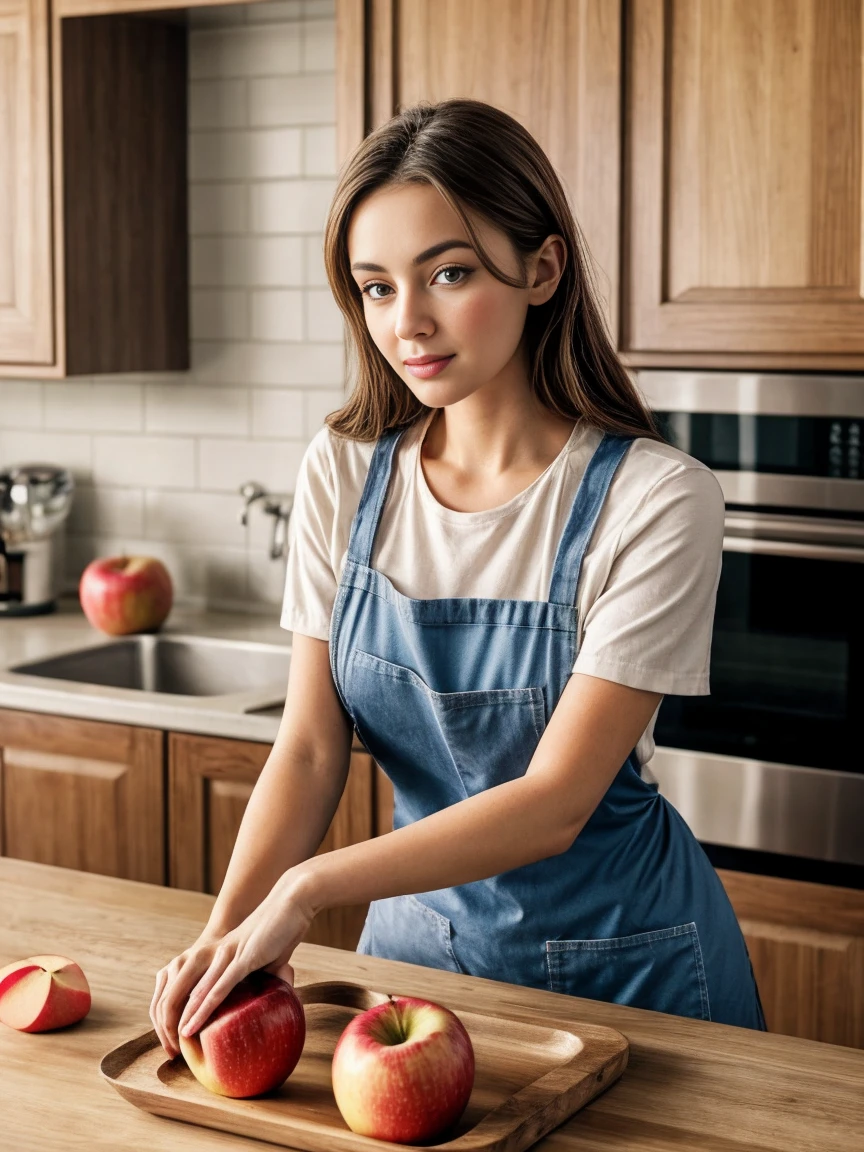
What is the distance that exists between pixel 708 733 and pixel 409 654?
3.14 ft

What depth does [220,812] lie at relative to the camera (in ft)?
8.28

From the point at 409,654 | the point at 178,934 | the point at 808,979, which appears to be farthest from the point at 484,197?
the point at 808,979

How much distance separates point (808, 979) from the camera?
7.29 feet

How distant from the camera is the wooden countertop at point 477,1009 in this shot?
41.5 inches

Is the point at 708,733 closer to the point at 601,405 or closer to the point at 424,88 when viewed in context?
the point at 601,405

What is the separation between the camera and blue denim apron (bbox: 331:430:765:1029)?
4.80 ft

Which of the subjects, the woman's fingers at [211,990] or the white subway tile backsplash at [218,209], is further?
the white subway tile backsplash at [218,209]

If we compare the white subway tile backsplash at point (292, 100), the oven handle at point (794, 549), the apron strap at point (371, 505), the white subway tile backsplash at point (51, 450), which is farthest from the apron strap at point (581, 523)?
the white subway tile backsplash at point (51, 450)

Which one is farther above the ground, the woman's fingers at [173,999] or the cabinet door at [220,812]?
the woman's fingers at [173,999]

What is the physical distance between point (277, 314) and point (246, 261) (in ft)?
0.45

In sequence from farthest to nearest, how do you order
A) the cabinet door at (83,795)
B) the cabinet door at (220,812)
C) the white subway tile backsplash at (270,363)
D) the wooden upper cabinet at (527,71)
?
the white subway tile backsplash at (270,363)
the cabinet door at (83,795)
the cabinet door at (220,812)
the wooden upper cabinet at (527,71)

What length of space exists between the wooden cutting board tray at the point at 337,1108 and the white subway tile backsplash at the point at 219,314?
A: 6.91 feet

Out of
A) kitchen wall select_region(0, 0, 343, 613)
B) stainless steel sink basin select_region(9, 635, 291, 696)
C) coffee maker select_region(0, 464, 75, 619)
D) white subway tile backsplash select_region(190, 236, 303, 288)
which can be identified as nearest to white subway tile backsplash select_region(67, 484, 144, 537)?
kitchen wall select_region(0, 0, 343, 613)

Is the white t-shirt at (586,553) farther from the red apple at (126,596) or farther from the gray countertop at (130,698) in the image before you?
the red apple at (126,596)
